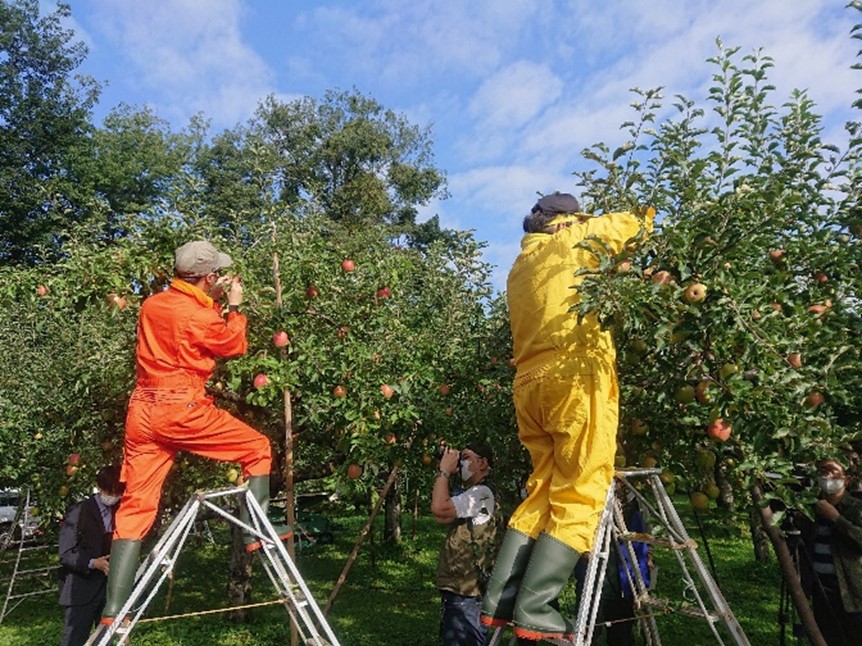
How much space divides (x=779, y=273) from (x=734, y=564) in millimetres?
9323

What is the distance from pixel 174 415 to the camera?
356 centimetres

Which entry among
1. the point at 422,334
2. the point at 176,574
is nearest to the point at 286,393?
the point at 422,334

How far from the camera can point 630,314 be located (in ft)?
8.85

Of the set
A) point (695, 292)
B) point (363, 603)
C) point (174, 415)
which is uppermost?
point (695, 292)

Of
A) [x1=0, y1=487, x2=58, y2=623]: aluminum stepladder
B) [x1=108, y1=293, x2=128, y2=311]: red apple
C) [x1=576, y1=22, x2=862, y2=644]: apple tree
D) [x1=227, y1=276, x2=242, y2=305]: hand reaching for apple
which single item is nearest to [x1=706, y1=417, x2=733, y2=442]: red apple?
[x1=576, y1=22, x2=862, y2=644]: apple tree

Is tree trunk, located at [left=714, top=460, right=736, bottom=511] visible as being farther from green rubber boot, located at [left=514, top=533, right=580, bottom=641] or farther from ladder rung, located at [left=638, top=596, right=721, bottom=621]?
green rubber boot, located at [left=514, top=533, right=580, bottom=641]

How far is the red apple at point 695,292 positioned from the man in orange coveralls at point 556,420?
0.99 ft

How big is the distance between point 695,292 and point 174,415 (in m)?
2.41

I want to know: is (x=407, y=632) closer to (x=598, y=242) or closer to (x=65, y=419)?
(x=65, y=419)

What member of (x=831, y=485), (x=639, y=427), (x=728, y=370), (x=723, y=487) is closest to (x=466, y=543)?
(x=639, y=427)

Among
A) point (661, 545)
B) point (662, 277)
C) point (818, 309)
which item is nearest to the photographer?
point (662, 277)

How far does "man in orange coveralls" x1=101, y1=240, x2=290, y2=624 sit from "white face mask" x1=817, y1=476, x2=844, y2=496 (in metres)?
3.53

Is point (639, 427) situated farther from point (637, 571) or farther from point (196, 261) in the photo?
point (196, 261)

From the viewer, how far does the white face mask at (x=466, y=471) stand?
14.7 feet
